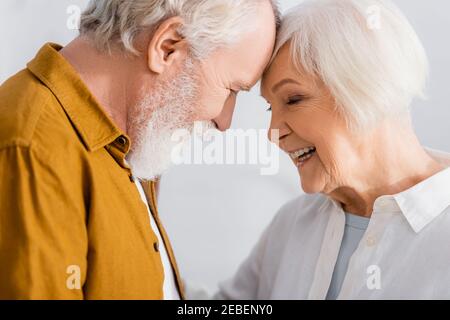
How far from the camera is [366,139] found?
166 cm

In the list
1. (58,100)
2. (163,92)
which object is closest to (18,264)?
(58,100)

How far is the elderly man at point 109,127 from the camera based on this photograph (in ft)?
3.84

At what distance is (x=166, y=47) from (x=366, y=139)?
602mm

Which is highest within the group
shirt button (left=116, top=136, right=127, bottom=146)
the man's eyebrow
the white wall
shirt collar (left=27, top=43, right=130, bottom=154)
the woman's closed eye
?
shirt collar (left=27, top=43, right=130, bottom=154)

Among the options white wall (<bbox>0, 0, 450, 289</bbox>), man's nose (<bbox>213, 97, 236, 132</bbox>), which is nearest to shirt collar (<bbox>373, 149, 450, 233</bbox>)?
man's nose (<bbox>213, 97, 236, 132</bbox>)

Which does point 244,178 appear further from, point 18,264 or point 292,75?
point 18,264

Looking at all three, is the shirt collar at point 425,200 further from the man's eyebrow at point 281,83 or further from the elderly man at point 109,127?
the elderly man at point 109,127

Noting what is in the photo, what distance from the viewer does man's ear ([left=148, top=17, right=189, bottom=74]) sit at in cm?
146

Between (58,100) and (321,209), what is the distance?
982 mm

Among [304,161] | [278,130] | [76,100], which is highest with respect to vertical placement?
[76,100]

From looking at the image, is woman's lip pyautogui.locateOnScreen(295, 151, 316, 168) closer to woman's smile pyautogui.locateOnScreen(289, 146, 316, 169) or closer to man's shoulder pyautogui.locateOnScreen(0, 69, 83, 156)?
woman's smile pyautogui.locateOnScreen(289, 146, 316, 169)

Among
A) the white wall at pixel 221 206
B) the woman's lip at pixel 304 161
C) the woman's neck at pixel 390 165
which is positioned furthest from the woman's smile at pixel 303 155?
the white wall at pixel 221 206

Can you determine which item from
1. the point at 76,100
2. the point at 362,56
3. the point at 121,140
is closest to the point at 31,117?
the point at 76,100

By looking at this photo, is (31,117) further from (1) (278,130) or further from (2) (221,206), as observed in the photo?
(2) (221,206)
